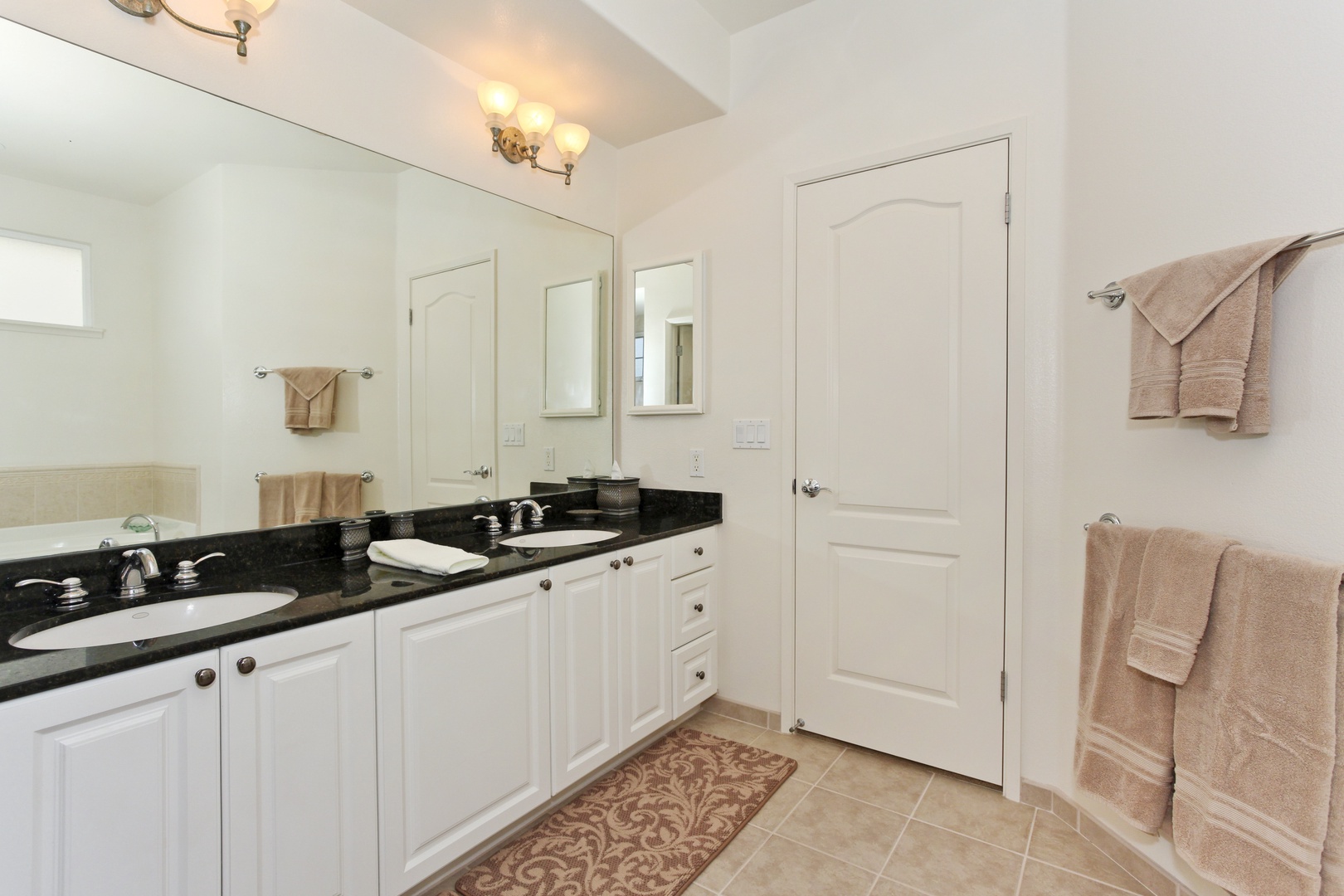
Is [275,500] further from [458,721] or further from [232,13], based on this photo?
[232,13]

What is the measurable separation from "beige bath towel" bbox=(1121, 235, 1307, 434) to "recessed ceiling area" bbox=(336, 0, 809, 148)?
1.69 meters

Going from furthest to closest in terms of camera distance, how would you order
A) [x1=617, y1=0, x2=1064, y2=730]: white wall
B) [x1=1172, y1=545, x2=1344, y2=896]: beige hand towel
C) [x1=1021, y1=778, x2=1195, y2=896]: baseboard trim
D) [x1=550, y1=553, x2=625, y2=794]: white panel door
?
1. [x1=617, y1=0, x2=1064, y2=730]: white wall
2. [x1=550, y1=553, x2=625, y2=794]: white panel door
3. [x1=1021, y1=778, x2=1195, y2=896]: baseboard trim
4. [x1=1172, y1=545, x2=1344, y2=896]: beige hand towel

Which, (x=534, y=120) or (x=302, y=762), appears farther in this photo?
(x=534, y=120)

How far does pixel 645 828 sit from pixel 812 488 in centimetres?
123

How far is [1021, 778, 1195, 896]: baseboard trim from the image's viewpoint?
4.86ft

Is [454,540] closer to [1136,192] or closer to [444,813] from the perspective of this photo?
[444,813]

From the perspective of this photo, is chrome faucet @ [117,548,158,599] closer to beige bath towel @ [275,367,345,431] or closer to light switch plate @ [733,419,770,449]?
beige bath towel @ [275,367,345,431]

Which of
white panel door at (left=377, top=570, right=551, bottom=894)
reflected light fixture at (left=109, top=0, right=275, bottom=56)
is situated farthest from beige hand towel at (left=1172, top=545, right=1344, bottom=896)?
reflected light fixture at (left=109, top=0, right=275, bottom=56)

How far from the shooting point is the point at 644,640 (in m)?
2.05

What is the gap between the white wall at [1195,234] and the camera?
118 cm

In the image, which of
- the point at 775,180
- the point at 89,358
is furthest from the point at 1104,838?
the point at 89,358

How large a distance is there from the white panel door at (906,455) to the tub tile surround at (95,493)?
1857 mm

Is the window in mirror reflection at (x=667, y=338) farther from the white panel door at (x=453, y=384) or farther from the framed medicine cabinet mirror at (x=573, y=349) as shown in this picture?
the white panel door at (x=453, y=384)

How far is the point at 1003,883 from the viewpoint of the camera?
156 cm
